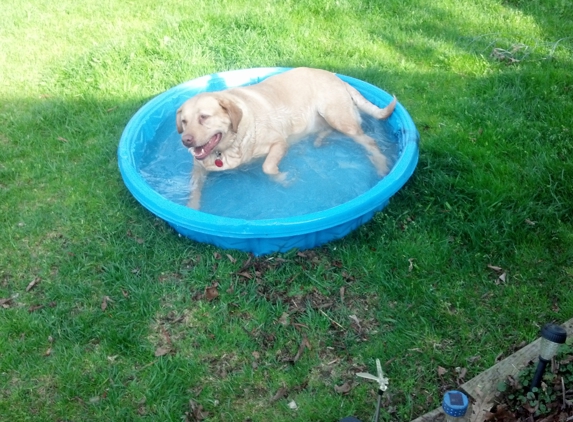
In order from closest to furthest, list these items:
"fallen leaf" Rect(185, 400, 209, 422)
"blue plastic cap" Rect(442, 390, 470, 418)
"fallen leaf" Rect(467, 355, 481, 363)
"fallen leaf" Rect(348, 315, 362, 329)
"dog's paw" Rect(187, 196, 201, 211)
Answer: "blue plastic cap" Rect(442, 390, 470, 418) → "fallen leaf" Rect(185, 400, 209, 422) → "fallen leaf" Rect(467, 355, 481, 363) → "fallen leaf" Rect(348, 315, 362, 329) → "dog's paw" Rect(187, 196, 201, 211)

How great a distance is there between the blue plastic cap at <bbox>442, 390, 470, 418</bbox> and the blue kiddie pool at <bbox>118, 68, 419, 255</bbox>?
1713 mm

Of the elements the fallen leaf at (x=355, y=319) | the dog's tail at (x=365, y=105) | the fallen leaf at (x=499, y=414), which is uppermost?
the dog's tail at (x=365, y=105)

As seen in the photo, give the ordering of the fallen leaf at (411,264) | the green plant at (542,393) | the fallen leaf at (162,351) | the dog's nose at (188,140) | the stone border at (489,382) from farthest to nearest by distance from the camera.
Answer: the dog's nose at (188,140)
the fallen leaf at (411,264)
the fallen leaf at (162,351)
the stone border at (489,382)
the green plant at (542,393)

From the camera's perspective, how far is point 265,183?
5.20 metres

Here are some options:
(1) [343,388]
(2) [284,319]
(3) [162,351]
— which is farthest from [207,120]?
(1) [343,388]

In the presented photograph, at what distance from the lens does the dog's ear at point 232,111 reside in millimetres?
4766

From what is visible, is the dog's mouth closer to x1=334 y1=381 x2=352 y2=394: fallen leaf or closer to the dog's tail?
the dog's tail

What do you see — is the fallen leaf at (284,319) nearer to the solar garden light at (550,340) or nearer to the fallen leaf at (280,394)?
the fallen leaf at (280,394)

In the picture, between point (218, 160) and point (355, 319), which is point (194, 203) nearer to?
point (218, 160)

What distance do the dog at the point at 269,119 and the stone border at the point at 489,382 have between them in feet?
7.24

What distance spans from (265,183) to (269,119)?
2.02ft

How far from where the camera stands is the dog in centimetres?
476

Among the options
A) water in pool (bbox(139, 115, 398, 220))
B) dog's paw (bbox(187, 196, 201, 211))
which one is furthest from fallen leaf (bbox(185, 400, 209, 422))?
dog's paw (bbox(187, 196, 201, 211))

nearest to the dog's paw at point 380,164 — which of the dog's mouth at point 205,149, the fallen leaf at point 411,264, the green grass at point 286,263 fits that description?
the green grass at point 286,263
